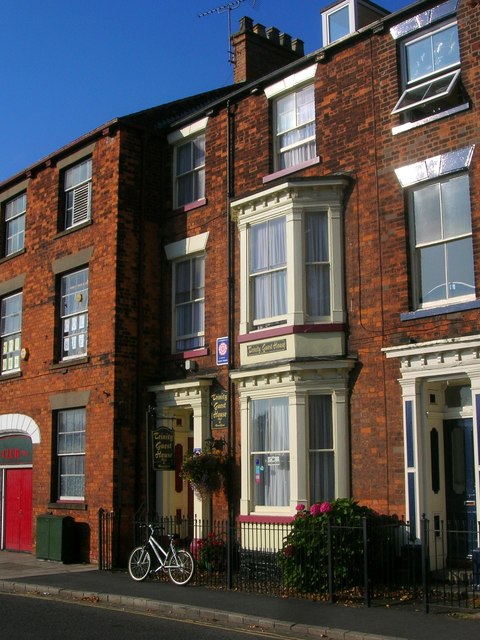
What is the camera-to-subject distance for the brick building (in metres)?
13.3

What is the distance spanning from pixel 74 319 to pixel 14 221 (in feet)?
15.3

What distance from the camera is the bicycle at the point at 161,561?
13.8m

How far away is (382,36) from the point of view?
14.6 meters

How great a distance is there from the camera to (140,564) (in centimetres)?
1450

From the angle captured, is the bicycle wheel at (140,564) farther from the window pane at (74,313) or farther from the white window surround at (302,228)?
the window pane at (74,313)

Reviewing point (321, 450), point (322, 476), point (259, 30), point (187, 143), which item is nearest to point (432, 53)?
point (187, 143)

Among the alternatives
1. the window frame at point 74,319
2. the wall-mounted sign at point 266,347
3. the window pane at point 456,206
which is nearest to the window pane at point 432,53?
the window pane at point 456,206

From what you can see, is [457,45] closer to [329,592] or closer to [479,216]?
[479,216]

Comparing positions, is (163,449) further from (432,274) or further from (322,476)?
(432,274)

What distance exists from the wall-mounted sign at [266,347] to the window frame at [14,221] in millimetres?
8571

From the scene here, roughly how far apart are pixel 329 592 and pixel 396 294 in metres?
4.92

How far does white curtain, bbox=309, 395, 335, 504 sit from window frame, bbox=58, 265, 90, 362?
6.16 metres

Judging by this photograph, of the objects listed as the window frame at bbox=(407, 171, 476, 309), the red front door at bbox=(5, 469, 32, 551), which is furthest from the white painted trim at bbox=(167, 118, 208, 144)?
the red front door at bbox=(5, 469, 32, 551)

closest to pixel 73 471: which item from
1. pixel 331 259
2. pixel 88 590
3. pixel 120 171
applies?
pixel 88 590
